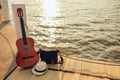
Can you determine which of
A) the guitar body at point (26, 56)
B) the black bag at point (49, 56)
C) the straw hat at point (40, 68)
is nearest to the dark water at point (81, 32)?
the black bag at point (49, 56)

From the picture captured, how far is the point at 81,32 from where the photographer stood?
7.32 meters

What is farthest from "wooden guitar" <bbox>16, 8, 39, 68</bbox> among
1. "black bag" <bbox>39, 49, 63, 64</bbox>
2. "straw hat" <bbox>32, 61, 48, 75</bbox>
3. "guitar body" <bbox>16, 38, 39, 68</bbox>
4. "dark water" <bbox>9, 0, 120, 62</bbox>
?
"dark water" <bbox>9, 0, 120, 62</bbox>

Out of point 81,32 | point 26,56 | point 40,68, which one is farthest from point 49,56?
point 81,32

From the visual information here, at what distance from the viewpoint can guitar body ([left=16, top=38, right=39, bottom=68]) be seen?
3.56 m

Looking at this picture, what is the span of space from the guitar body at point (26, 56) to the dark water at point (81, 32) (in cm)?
209

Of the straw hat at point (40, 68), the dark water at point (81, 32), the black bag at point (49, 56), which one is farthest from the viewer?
the dark water at point (81, 32)

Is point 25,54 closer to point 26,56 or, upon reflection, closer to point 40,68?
point 26,56

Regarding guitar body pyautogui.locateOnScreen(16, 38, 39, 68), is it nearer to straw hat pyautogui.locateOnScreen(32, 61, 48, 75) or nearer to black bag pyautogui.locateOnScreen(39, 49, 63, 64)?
black bag pyautogui.locateOnScreen(39, 49, 63, 64)

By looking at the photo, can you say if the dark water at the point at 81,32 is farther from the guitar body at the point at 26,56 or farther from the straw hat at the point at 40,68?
the straw hat at the point at 40,68

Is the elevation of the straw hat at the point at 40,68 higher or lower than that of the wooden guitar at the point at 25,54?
lower

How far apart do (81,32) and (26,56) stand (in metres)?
4.12

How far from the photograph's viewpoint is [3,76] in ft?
11.1

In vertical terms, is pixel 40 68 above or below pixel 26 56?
below

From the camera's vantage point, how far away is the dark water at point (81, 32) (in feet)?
18.6
